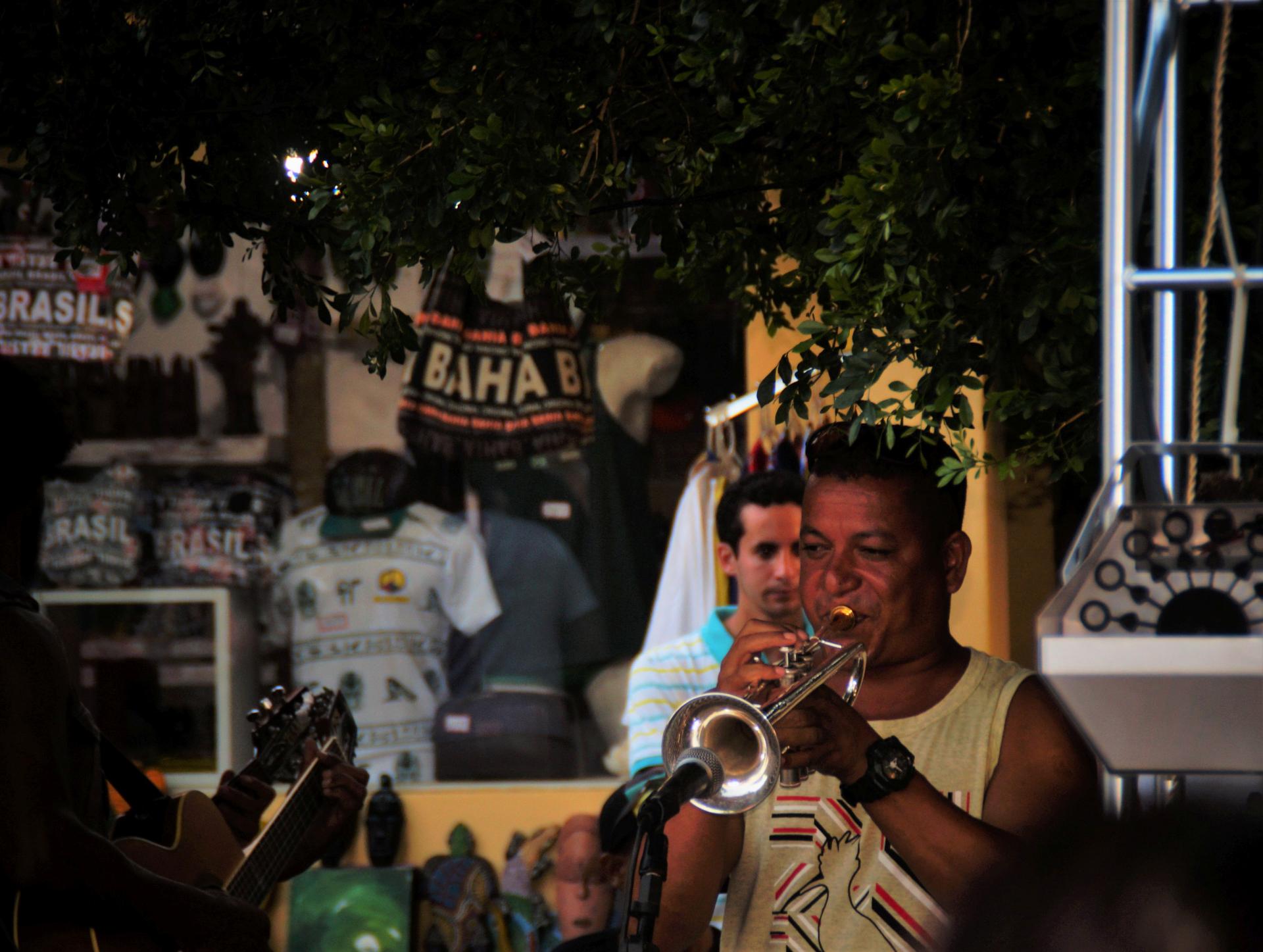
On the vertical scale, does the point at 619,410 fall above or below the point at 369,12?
below

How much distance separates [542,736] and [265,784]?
2.09 metres

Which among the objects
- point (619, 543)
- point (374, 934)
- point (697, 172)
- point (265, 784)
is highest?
point (697, 172)

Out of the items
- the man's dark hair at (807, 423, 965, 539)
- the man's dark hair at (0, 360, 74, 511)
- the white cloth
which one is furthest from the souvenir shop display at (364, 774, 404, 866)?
the man's dark hair at (807, 423, 965, 539)

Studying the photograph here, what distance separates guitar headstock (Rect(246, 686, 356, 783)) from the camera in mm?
3184

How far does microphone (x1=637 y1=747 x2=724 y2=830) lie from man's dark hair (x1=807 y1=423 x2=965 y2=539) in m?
0.64

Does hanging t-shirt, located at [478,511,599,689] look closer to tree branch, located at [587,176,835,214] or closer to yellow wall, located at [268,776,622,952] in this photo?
yellow wall, located at [268,776,622,952]

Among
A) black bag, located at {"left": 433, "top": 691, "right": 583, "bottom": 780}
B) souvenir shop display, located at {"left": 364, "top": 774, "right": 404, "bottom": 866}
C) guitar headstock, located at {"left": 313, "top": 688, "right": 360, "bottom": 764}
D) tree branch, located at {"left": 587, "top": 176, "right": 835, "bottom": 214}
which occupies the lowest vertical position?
souvenir shop display, located at {"left": 364, "top": 774, "right": 404, "bottom": 866}

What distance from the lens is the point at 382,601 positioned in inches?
205

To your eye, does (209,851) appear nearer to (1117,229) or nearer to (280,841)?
(280,841)

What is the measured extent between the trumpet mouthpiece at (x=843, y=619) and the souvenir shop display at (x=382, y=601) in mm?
3088

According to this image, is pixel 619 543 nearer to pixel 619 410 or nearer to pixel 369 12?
pixel 619 410

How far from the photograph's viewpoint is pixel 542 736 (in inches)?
202

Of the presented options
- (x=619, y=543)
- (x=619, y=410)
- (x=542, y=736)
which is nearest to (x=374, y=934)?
(x=542, y=736)

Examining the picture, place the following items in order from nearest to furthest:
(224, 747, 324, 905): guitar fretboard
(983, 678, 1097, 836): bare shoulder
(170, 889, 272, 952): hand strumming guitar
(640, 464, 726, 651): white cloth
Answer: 1. (983, 678, 1097, 836): bare shoulder
2. (170, 889, 272, 952): hand strumming guitar
3. (224, 747, 324, 905): guitar fretboard
4. (640, 464, 726, 651): white cloth
